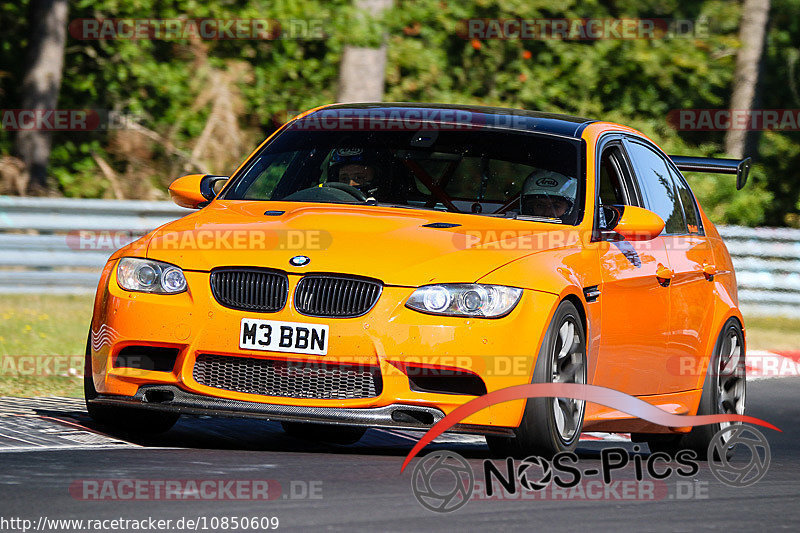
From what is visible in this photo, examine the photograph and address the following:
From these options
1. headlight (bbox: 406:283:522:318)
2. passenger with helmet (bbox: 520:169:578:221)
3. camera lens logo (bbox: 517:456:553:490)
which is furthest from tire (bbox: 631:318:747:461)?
headlight (bbox: 406:283:522:318)

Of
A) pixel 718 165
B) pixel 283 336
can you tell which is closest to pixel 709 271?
pixel 718 165

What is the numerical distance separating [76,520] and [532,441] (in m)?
2.20

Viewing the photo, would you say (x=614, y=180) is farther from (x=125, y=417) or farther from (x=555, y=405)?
(x=125, y=417)

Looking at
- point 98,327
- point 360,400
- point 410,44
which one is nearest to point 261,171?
point 98,327

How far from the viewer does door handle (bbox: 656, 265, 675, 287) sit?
7911 millimetres

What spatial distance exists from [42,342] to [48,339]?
258 mm

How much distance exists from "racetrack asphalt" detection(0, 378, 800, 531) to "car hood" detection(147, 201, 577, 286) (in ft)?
2.85

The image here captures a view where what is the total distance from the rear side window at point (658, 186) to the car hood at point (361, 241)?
134 centimetres

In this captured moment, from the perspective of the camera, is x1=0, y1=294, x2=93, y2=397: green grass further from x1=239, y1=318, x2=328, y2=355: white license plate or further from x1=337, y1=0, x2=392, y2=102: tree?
x1=337, y1=0, x2=392, y2=102: tree

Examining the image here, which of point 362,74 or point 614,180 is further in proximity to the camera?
point 362,74

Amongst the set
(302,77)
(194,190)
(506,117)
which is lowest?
(194,190)

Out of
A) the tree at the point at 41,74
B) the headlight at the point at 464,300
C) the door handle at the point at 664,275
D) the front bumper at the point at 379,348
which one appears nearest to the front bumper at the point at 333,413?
the front bumper at the point at 379,348

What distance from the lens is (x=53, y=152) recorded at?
22.7m

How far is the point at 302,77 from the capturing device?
24719 mm
